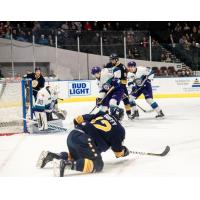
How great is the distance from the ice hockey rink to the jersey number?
1.29 feet

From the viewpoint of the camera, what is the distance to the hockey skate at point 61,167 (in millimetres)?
3594

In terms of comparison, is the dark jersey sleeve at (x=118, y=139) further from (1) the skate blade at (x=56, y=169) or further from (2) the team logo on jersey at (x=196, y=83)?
(2) the team logo on jersey at (x=196, y=83)

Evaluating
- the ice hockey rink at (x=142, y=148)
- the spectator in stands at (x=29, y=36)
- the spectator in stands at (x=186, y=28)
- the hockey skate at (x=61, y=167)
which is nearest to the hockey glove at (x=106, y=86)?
the ice hockey rink at (x=142, y=148)

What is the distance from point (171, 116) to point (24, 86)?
2.86m

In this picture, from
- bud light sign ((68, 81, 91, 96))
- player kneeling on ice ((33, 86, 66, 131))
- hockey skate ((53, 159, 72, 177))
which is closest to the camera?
hockey skate ((53, 159, 72, 177))

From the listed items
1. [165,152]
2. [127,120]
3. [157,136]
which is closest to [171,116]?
[127,120]

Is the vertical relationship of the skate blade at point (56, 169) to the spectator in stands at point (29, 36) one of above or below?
below

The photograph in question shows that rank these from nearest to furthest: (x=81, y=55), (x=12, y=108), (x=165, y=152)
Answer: (x=165, y=152)
(x=12, y=108)
(x=81, y=55)

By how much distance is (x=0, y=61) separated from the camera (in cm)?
1067

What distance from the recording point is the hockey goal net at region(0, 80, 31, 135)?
6316 mm

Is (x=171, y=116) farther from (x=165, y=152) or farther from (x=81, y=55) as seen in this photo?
(x=81, y=55)

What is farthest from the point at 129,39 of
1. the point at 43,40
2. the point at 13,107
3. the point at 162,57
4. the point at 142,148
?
the point at 142,148

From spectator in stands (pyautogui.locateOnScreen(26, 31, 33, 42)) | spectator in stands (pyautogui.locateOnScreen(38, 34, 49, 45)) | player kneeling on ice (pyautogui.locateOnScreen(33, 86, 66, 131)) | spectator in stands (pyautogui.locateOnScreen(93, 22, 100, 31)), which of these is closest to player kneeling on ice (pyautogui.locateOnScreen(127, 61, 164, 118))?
player kneeling on ice (pyautogui.locateOnScreen(33, 86, 66, 131))

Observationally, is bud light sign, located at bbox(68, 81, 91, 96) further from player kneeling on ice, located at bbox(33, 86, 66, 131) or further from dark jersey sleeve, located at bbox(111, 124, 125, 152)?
dark jersey sleeve, located at bbox(111, 124, 125, 152)
